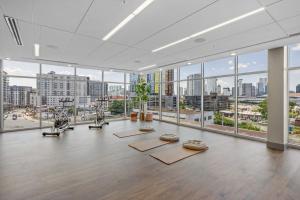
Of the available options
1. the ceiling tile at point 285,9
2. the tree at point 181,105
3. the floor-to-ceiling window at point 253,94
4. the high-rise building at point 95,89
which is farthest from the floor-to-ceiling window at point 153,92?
the ceiling tile at point 285,9

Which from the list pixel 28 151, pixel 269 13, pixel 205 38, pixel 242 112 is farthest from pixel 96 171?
pixel 242 112

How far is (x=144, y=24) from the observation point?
11.4 feet

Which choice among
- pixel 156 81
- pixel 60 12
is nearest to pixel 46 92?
pixel 60 12

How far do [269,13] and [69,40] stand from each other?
4.80 m

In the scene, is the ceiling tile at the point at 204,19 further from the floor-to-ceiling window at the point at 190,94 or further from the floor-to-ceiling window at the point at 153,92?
the floor-to-ceiling window at the point at 153,92

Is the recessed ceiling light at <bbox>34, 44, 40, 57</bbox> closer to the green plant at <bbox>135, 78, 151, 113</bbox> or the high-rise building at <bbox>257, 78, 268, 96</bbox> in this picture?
the green plant at <bbox>135, 78, 151, 113</bbox>

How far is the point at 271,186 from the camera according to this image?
8.77ft

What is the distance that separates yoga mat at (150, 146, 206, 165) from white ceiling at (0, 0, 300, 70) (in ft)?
10.1

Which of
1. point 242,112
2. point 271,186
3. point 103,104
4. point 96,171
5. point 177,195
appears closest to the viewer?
point 177,195

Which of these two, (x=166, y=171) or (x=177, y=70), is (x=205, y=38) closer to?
(x=166, y=171)

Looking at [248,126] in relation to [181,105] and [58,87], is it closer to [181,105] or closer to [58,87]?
[181,105]

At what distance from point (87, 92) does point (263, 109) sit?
8430 mm

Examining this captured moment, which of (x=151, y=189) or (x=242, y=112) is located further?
(x=242, y=112)

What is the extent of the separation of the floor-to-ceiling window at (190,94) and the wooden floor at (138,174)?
3318mm
